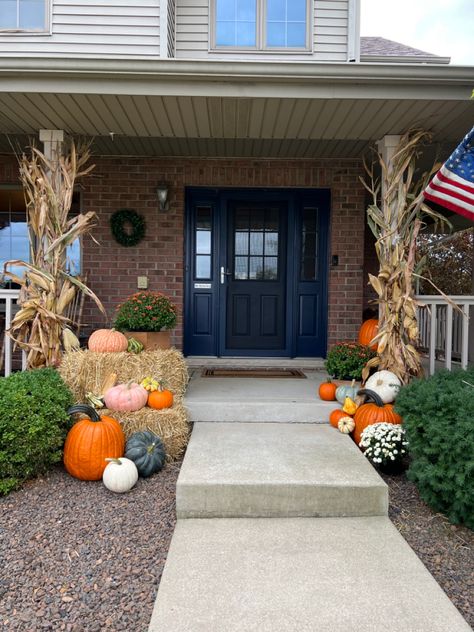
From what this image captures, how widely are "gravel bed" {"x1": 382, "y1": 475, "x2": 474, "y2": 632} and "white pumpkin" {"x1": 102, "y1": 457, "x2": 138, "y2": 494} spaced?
1482mm

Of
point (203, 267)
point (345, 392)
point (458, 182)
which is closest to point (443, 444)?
point (345, 392)

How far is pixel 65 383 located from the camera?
331 centimetres

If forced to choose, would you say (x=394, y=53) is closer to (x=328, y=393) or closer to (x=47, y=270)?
(x=328, y=393)

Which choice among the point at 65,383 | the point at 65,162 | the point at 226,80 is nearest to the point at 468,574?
the point at 65,383

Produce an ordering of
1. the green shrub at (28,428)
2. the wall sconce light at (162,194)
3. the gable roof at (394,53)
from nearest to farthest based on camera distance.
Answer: the green shrub at (28,428) → the wall sconce light at (162,194) → the gable roof at (394,53)

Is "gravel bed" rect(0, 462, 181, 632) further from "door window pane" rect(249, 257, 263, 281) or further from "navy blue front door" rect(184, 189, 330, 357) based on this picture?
"door window pane" rect(249, 257, 263, 281)

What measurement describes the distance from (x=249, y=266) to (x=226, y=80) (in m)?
2.52

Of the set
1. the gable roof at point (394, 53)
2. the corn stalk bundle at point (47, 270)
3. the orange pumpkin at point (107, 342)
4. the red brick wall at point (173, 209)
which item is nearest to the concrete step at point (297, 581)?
the orange pumpkin at point (107, 342)

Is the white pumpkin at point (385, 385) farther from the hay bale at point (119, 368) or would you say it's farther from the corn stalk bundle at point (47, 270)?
the corn stalk bundle at point (47, 270)

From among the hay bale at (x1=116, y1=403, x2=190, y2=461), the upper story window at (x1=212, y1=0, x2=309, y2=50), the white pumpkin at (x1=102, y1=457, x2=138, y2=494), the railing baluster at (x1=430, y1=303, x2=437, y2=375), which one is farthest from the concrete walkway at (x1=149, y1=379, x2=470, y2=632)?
the upper story window at (x1=212, y1=0, x2=309, y2=50)

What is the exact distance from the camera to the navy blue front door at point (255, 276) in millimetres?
5500

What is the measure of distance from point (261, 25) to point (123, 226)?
288cm

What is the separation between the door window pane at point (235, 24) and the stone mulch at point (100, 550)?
16.2 ft

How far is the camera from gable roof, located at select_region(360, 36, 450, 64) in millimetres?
6650
